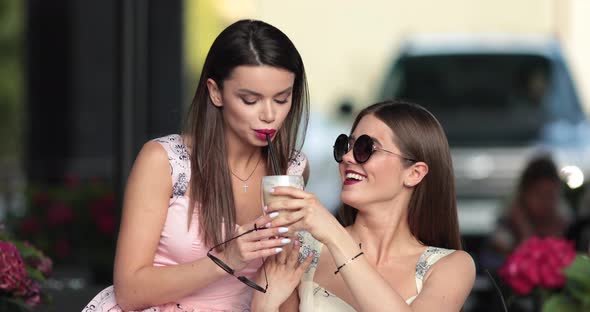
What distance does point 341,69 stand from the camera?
41.4 ft

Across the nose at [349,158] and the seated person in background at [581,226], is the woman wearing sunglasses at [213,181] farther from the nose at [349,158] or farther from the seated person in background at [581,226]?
the seated person in background at [581,226]

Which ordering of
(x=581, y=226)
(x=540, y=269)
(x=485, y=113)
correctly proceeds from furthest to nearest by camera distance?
(x=485, y=113)
(x=581, y=226)
(x=540, y=269)

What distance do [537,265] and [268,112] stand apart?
1.67 meters

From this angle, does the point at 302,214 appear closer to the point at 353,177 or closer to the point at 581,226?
the point at 353,177

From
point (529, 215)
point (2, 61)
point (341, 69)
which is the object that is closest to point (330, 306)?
point (529, 215)

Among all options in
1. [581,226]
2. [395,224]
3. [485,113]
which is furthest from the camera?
[485,113]

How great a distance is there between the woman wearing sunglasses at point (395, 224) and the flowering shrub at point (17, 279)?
773 mm

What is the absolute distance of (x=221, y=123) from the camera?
330 cm

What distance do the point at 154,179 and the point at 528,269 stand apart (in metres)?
1.75

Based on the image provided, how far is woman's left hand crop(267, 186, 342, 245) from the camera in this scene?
2877 millimetres

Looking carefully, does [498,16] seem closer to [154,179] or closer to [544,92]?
[544,92]

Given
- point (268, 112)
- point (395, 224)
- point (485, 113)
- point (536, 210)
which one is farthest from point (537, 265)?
point (485, 113)

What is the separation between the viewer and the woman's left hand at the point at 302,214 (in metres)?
2.88

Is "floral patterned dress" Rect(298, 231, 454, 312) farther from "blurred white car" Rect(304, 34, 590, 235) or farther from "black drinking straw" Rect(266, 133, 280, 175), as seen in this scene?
"blurred white car" Rect(304, 34, 590, 235)
